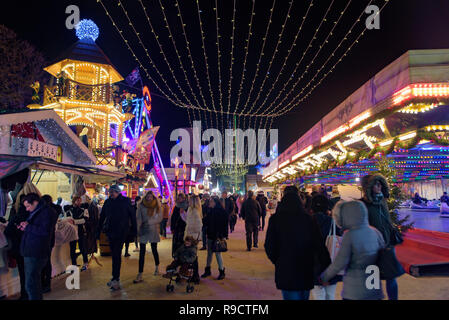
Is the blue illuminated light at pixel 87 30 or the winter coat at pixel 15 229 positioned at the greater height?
the blue illuminated light at pixel 87 30

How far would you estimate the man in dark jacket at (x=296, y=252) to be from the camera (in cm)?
316

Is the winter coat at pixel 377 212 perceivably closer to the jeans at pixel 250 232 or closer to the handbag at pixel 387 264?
the handbag at pixel 387 264

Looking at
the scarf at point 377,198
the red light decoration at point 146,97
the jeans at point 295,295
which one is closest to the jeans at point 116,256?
the jeans at point 295,295

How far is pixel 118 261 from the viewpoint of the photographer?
5969 mm

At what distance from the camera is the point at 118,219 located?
5988 millimetres

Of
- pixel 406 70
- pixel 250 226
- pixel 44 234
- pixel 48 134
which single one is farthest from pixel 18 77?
pixel 406 70

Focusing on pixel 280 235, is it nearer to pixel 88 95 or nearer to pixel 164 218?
pixel 164 218

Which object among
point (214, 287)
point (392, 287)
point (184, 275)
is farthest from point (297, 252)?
point (214, 287)

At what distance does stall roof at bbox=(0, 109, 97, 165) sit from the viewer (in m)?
8.31

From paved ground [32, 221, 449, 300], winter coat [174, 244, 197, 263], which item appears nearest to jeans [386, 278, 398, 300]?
paved ground [32, 221, 449, 300]

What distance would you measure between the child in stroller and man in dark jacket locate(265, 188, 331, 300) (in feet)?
9.76

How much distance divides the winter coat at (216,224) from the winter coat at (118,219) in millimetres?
1575

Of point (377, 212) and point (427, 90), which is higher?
point (427, 90)
